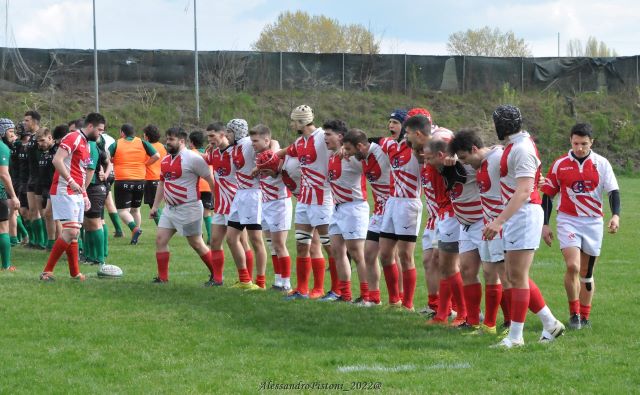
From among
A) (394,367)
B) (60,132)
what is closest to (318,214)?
(394,367)

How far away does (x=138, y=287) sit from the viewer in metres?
11.6

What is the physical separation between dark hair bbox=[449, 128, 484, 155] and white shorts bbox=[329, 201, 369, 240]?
2409mm

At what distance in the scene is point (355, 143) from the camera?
10133 millimetres

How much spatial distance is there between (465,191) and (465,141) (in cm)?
77

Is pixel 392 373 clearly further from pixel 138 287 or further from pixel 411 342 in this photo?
pixel 138 287

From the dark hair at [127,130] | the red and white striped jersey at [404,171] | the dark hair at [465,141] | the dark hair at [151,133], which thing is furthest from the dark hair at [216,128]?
the dark hair at [127,130]

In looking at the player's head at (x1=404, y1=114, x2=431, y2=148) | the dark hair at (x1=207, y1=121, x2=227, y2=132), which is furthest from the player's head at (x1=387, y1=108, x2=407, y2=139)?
the dark hair at (x1=207, y1=121, x2=227, y2=132)

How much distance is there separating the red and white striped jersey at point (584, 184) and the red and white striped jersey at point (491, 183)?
1353 mm

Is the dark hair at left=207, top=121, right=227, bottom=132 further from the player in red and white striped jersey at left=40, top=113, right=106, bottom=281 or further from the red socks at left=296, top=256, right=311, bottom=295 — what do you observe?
the red socks at left=296, top=256, right=311, bottom=295

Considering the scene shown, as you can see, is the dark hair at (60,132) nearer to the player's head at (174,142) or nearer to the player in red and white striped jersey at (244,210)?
the player's head at (174,142)

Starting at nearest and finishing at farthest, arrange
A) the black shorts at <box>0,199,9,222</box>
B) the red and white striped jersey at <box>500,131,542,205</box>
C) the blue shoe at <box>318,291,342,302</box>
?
1. the red and white striped jersey at <box>500,131,542,205</box>
2. the blue shoe at <box>318,291,342,302</box>
3. the black shorts at <box>0,199,9,222</box>

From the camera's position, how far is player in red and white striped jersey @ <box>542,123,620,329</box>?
30.7 feet

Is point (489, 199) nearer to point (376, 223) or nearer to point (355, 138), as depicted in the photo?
point (355, 138)

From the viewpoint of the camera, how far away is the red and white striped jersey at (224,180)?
12.0m
